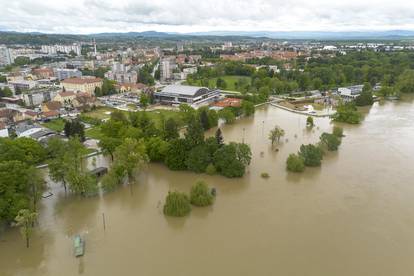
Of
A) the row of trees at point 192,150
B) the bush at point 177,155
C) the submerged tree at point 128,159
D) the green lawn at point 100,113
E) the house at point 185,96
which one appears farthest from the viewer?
the house at point 185,96

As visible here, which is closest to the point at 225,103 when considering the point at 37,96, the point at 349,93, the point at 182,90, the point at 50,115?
the point at 182,90

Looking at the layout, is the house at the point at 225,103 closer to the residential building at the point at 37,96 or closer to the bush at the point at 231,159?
the bush at the point at 231,159

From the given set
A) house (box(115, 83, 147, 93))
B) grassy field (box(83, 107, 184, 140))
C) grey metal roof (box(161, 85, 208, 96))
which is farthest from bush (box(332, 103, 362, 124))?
house (box(115, 83, 147, 93))

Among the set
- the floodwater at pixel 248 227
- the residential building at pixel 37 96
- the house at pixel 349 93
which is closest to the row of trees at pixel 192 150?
the floodwater at pixel 248 227

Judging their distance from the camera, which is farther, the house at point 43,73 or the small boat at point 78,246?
the house at point 43,73

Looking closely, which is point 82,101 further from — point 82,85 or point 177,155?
point 177,155

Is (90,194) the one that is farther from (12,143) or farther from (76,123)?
(76,123)
